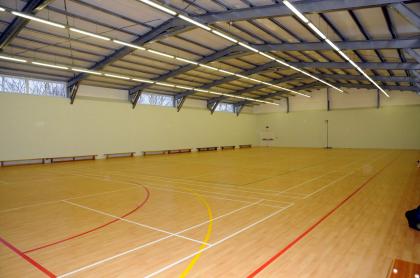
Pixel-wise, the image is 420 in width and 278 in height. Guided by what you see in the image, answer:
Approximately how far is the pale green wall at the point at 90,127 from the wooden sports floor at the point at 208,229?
343 inches

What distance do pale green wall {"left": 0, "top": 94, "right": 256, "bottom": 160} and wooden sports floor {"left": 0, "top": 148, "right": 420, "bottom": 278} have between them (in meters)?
8.70

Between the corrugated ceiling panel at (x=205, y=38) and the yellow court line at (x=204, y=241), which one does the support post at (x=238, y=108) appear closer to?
the corrugated ceiling panel at (x=205, y=38)

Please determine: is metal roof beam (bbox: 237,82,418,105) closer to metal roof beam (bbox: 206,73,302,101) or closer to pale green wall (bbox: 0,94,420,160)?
metal roof beam (bbox: 206,73,302,101)

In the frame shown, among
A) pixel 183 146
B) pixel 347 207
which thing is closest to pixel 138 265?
pixel 347 207

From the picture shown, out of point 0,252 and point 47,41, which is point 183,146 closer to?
point 47,41

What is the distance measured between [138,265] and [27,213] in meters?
4.95

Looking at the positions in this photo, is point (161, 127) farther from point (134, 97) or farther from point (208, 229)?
point (208, 229)

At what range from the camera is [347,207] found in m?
8.05

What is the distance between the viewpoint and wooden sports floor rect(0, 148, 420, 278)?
14.9 ft

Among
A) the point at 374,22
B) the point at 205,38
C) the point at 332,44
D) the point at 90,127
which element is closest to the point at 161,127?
the point at 90,127

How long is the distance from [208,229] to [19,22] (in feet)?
39.4

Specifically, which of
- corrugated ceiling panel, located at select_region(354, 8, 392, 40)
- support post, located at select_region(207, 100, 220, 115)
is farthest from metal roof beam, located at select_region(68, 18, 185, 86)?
support post, located at select_region(207, 100, 220, 115)

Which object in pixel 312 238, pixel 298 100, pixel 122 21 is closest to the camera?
pixel 312 238

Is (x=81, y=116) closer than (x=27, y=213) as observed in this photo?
No
